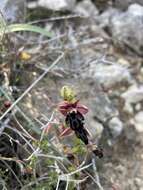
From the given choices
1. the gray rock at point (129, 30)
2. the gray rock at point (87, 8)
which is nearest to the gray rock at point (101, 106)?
the gray rock at point (129, 30)

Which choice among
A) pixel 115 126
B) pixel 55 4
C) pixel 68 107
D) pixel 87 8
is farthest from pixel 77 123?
pixel 87 8

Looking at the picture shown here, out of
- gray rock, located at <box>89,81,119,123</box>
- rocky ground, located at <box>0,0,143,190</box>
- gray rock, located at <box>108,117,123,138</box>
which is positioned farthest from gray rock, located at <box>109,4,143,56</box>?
gray rock, located at <box>108,117,123,138</box>

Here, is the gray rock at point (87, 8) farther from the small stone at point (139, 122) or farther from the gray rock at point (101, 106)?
the small stone at point (139, 122)

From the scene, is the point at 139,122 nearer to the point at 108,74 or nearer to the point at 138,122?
the point at 138,122

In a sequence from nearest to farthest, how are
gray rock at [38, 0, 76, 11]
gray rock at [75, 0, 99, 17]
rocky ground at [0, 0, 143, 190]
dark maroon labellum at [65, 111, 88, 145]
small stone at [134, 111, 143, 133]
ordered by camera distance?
1. dark maroon labellum at [65, 111, 88, 145]
2. rocky ground at [0, 0, 143, 190]
3. small stone at [134, 111, 143, 133]
4. gray rock at [38, 0, 76, 11]
5. gray rock at [75, 0, 99, 17]

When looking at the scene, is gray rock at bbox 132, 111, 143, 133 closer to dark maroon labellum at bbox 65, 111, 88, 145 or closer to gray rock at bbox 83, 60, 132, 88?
gray rock at bbox 83, 60, 132, 88

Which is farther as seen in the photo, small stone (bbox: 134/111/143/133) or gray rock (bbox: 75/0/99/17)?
gray rock (bbox: 75/0/99/17)

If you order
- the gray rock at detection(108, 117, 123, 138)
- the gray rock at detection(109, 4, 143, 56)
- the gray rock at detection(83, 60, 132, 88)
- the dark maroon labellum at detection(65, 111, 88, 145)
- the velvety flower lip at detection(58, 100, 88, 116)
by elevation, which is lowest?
the gray rock at detection(108, 117, 123, 138)

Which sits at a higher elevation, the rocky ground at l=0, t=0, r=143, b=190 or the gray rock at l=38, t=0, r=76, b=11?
the gray rock at l=38, t=0, r=76, b=11
